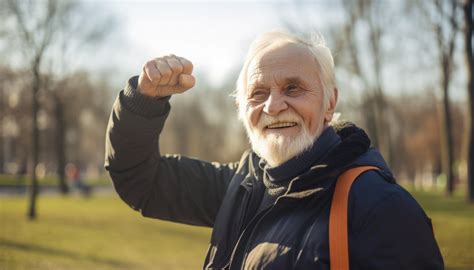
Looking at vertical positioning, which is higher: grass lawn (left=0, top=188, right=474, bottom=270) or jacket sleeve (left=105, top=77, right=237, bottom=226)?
jacket sleeve (left=105, top=77, right=237, bottom=226)

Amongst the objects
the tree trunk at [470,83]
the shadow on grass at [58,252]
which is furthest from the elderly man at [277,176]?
the tree trunk at [470,83]

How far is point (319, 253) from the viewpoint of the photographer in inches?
80.7

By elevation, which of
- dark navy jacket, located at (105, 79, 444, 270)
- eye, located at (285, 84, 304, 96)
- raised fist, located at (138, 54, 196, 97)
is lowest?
dark navy jacket, located at (105, 79, 444, 270)

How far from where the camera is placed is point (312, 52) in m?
2.44

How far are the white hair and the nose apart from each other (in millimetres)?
207

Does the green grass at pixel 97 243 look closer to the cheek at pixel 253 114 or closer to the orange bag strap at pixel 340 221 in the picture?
the cheek at pixel 253 114

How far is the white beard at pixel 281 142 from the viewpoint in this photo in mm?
2377

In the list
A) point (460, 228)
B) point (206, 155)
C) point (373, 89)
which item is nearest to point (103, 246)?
point (460, 228)

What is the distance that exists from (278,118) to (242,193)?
395mm

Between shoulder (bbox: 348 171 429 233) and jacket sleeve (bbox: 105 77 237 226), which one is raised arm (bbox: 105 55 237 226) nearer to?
jacket sleeve (bbox: 105 77 237 226)

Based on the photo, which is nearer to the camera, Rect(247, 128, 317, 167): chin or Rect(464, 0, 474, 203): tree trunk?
Rect(247, 128, 317, 167): chin

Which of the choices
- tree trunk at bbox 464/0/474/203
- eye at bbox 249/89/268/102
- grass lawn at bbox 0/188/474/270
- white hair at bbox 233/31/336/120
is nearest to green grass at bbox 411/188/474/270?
grass lawn at bbox 0/188/474/270

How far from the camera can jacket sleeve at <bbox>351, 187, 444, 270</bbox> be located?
1985 mm

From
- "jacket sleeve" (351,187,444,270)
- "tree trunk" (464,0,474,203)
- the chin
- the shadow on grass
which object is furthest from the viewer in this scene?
"tree trunk" (464,0,474,203)
